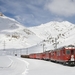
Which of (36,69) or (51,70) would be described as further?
(36,69)

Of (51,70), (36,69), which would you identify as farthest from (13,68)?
(51,70)

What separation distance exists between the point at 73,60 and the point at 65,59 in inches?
50.6

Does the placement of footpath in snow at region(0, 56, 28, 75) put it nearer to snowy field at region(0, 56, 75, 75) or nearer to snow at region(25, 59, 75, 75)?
snowy field at region(0, 56, 75, 75)

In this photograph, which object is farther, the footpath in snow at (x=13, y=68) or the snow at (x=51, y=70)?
the footpath in snow at (x=13, y=68)

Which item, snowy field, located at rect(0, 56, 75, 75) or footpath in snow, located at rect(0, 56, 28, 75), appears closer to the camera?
snowy field, located at rect(0, 56, 75, 75)

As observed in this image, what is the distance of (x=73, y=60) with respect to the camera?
35000 millimetres

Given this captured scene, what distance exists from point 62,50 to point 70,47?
4.80 ft

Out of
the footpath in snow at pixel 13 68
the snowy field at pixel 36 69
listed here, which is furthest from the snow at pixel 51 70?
the footpath in snow at pixel 13 68

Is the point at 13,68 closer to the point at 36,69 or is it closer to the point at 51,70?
the point at 36,69

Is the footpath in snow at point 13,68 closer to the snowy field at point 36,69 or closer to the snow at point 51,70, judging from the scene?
the snowy field at point 36,69

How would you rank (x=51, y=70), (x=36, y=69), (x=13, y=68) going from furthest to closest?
1. (x=13, y=68)
2. (x=36, y=69)
3. (x=51, y=70)

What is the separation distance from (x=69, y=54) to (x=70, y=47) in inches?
47.3

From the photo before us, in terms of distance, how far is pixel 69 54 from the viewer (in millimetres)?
35906

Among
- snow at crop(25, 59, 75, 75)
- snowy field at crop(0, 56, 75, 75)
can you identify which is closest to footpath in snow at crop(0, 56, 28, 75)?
snowy field at crop(0, 56, 75, 75)
